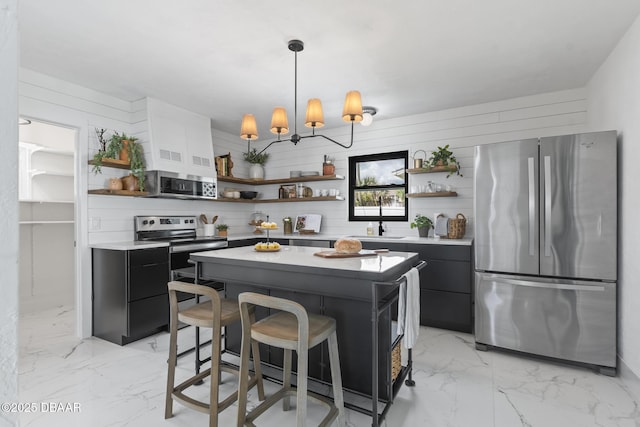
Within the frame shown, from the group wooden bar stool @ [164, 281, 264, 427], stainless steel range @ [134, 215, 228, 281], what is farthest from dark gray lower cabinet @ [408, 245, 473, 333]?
stainless steel range @ [134, 215, 228, 281]

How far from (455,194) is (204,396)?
3344 mm

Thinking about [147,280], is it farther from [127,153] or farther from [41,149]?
[41,149]

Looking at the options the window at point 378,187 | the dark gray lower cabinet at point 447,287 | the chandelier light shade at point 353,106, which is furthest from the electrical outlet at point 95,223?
the dark gray lower cabinet at point 447,287

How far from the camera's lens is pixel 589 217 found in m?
2.79

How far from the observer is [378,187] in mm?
4863

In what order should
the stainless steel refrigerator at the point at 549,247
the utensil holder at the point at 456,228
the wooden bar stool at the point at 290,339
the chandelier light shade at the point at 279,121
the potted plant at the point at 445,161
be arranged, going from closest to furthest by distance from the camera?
the wooden bar stool at the point at 290,339 < the chandelier light shade at the point at 279,121 < the stainless steel refrigerator at the point at 549,247 < the utensil holder at the point at 456,228 < the potted plant at the point at 445,161

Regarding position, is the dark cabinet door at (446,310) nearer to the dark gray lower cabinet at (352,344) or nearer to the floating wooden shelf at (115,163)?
the dark gray lower cabinet at (352,344)

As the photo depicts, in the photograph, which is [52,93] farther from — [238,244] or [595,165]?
[595,165]

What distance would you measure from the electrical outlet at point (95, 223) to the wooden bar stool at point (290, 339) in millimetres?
2636

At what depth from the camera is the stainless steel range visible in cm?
380

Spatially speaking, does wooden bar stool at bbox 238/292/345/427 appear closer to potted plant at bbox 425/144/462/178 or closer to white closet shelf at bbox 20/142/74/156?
potted plant at bbox 425/144/462/178

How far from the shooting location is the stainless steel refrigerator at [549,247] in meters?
2.75

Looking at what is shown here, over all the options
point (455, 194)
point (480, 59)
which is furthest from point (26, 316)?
point (480, 59)

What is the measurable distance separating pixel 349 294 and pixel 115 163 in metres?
3.06
